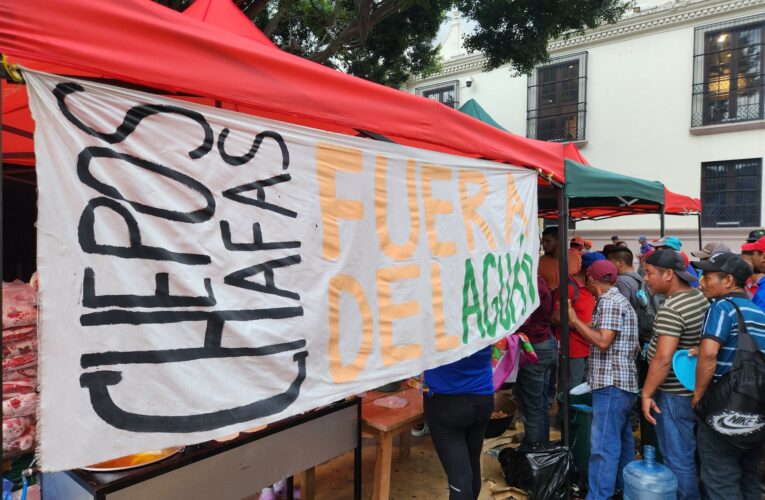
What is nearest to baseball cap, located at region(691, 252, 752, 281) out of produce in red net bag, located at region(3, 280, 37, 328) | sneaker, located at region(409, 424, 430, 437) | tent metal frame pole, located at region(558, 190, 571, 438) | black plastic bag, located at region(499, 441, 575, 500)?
tent metal frame pole, located at region(558, 190, 571, 438)

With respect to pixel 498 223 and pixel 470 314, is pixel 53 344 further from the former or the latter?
pixel 498 223

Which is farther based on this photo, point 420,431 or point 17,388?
point 420,431

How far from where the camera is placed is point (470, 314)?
8.77ft

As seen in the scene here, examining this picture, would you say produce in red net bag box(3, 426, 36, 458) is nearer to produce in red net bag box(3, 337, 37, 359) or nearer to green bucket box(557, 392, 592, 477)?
produce in red net bag box(3, 337, 37, 359)

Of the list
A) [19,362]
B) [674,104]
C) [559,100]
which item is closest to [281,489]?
[19,362]

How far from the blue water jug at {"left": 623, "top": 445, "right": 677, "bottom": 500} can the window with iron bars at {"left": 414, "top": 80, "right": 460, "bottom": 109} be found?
587 inches

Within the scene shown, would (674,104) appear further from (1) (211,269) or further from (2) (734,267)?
(1) (211,269)

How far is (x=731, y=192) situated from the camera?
12.6 m

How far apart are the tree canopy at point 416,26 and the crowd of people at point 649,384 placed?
5.35 meters

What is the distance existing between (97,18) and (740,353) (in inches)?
139

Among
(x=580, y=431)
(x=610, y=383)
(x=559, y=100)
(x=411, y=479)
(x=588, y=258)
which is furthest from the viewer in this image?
(x=559, y=100)

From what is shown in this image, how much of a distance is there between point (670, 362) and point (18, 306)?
145 inches

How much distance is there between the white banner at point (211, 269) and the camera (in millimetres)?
1276

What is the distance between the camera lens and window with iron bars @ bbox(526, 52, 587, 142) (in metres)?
Answer: 14.4
